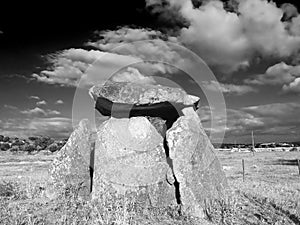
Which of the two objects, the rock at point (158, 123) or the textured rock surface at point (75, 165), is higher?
the rock at point (158, 123)

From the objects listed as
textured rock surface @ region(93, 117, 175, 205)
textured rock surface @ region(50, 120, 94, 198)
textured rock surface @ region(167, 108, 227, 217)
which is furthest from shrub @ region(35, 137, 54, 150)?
textured rock surface @ region(167, 108, 227, 217)

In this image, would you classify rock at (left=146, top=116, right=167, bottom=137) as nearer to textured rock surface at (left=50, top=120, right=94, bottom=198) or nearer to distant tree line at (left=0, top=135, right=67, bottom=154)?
textured rock surface at (left=50, top=120, right=94, bottom=198)

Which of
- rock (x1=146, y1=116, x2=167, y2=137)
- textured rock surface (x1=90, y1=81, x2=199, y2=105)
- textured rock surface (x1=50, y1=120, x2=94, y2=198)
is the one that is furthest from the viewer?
rock (x1=146, y1=116, x2=167, y2=137)

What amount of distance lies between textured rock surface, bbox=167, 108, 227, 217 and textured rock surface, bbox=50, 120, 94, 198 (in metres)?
2.91

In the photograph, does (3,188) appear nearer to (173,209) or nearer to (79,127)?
(79,127)

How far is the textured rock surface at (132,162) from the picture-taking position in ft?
30.6

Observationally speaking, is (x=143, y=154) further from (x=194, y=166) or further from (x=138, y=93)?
(x=138, y=93)

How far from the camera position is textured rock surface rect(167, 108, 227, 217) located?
8.80 metres

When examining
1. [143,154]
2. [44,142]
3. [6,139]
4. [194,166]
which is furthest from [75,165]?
[6,139]

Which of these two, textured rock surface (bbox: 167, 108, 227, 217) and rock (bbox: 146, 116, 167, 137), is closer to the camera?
textured rock surface (bbox: 167, 108, 227, 217)

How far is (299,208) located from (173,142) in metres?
4.04

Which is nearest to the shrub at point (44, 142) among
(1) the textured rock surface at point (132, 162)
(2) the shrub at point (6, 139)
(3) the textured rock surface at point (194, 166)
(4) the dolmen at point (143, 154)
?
(2) the shrub at point (6, 139)

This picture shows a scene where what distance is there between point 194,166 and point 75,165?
3824 mm

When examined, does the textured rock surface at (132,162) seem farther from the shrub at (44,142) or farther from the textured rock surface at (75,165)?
the shrub at (44,142)
